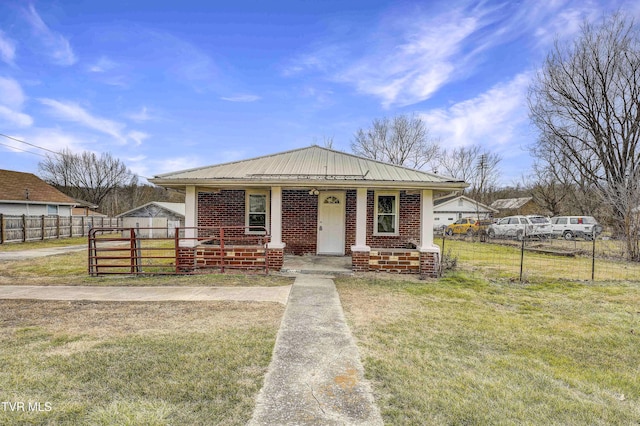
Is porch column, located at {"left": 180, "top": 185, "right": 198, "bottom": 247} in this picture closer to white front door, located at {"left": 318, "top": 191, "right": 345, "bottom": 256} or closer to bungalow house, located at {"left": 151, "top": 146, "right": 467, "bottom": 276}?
bungalow house, located at {"left": 151, "top": 146, "right": 467, "bottom": 276}

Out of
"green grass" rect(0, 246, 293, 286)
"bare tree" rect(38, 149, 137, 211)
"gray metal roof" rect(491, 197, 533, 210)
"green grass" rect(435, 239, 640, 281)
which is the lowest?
"green grass" rect(435, 239, 640, 281)

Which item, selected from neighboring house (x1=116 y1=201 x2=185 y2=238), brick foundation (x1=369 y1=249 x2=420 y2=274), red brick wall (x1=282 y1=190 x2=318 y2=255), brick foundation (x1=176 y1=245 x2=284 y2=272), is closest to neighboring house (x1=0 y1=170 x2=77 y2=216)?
neighboring house (x1=116 y1=201 x2=185 y2=238)

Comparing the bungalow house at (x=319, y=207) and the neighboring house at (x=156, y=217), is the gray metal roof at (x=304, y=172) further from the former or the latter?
the neighboring house at (x=156, y=217)

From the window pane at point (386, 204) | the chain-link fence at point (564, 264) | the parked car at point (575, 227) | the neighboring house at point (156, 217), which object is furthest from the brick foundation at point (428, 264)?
the neighboring house at point (156, 217)

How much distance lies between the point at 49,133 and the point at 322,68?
3274cm

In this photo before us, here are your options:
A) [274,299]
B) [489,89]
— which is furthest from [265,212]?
[489,89]

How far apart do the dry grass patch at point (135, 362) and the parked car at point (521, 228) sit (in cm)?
1993

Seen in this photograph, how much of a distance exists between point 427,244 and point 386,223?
6.82ft

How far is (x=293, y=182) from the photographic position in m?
8.36

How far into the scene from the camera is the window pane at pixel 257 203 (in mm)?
10469

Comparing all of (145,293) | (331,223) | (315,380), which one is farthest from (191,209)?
(315,380)

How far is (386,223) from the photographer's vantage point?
10477 millimetres

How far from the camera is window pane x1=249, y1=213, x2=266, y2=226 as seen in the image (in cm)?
1048

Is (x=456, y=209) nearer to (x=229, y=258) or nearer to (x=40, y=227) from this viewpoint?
(x=229, y=258)
